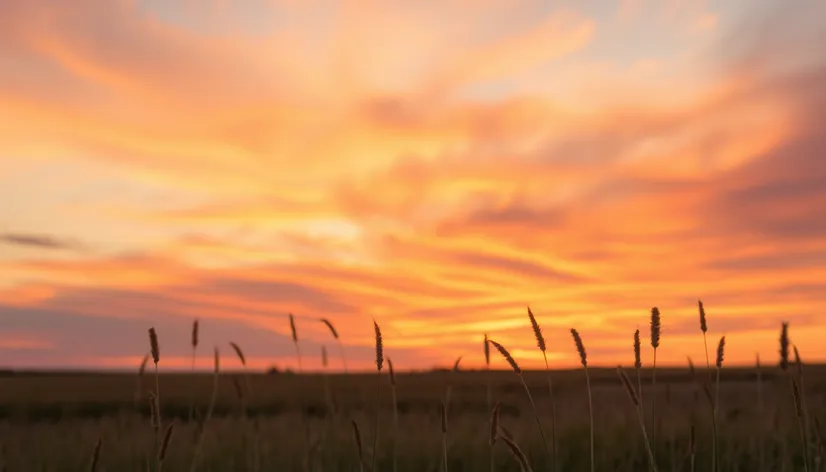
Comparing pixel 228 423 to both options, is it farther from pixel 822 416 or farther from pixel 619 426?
pixel 822 416

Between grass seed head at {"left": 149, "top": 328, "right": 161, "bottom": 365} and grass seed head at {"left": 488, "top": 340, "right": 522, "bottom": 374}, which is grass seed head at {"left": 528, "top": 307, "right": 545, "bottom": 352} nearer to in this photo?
grass seed head at {"left": 488, "top": 340, "right": 522, "bottom": 374}

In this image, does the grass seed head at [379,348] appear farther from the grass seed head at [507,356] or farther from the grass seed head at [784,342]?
the grass seed head at [784,342]

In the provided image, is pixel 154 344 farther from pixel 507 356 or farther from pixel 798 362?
pixel 798 362

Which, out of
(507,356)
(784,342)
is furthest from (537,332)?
(784,342)

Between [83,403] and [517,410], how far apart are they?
34.6ft

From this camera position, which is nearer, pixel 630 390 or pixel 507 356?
pixel 507 356

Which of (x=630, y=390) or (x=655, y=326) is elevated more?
(x=655, y=326)

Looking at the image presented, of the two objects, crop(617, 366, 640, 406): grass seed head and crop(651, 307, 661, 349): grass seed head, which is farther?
crop(617, 366, 640, 406): grass seed head

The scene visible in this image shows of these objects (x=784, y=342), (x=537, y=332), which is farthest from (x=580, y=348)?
(x=784, y=342)

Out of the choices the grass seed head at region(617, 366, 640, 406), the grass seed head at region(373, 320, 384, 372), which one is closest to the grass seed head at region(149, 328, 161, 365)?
the grass seed head at region(373, 320, 384, 372)

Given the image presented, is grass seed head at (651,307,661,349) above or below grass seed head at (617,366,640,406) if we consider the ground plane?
above

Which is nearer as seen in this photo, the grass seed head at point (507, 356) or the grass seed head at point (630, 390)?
the grass seed head at point (507, 356)

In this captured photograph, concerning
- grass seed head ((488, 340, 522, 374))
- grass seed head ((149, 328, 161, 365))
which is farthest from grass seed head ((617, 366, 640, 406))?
grass seed head ((149, 328, 161, 365))

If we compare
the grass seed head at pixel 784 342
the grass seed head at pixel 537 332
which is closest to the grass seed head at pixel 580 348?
the grass seed head at pixel 537 332
